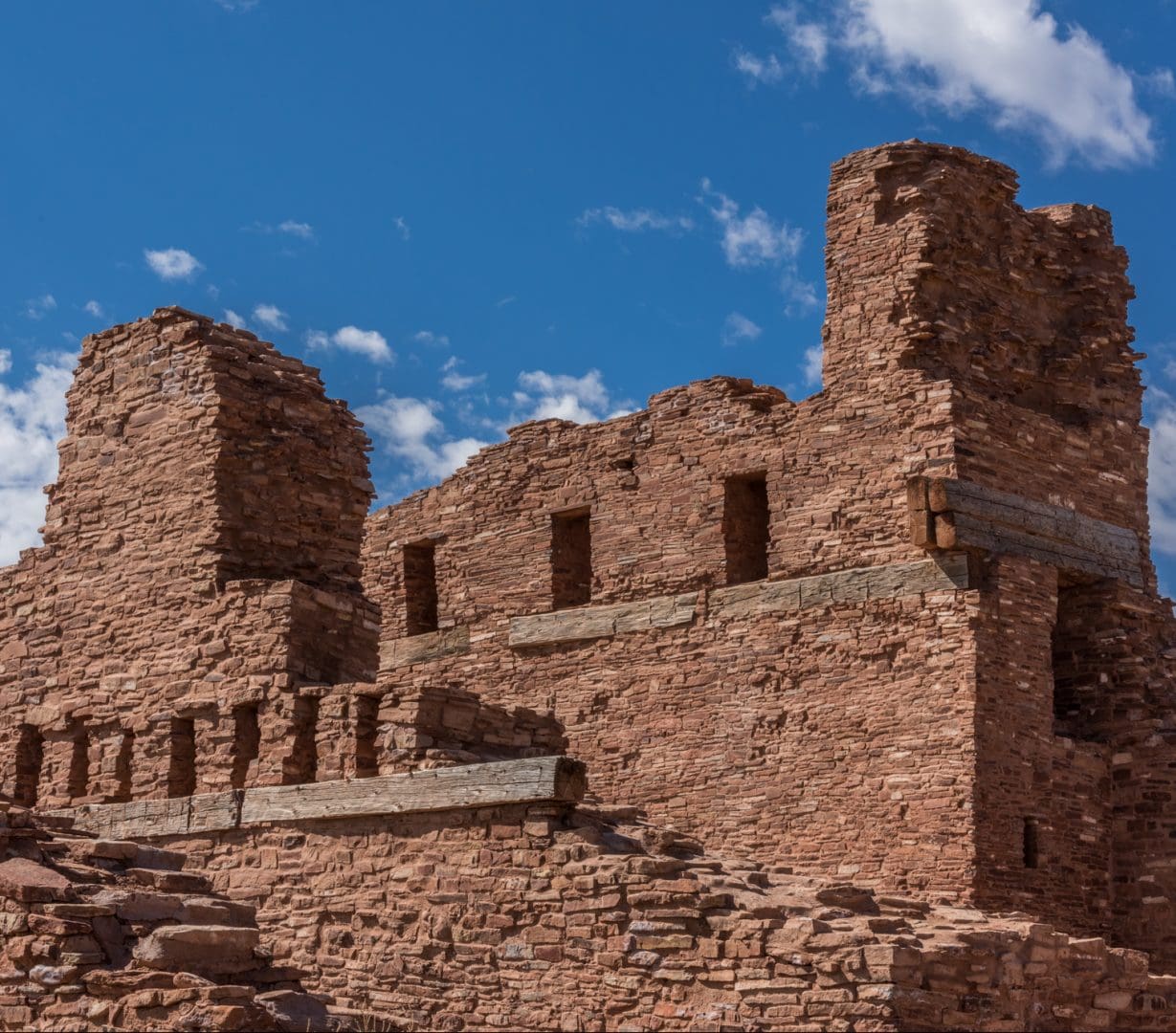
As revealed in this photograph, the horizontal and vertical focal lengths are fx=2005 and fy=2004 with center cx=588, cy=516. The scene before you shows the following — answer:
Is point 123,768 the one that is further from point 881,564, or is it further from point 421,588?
point 421,588

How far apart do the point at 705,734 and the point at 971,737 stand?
128 inches

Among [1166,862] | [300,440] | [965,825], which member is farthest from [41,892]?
[1166,862]

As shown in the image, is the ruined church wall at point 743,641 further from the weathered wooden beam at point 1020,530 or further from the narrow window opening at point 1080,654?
the narrow window opening at point 1080,654

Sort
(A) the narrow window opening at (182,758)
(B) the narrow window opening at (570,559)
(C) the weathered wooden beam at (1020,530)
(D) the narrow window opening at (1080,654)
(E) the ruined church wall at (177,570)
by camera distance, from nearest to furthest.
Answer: (E) the ruined church wall at (177,570)
(A) the narrow window opening at (182,758)
(C) the weathered wooden beam at (1020,530)
(D) the narrow window opening at (1080,654)
(B) the narrow window opening at (570,559)

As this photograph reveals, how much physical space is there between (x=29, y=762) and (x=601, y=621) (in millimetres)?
6751

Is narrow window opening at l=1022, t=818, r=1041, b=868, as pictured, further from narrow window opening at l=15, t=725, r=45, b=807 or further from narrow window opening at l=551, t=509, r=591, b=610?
narrow window opening at l=15, t=725, r=45, b=807

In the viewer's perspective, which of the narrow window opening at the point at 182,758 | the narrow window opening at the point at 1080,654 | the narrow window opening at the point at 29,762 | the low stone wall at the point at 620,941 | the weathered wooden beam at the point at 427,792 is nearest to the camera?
the low stone wall at the point at 620,941

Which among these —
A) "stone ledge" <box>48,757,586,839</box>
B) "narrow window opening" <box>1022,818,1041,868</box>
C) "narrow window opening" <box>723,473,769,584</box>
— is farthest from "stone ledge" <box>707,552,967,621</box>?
"stone ledge" <box>48,757,586,839</box>

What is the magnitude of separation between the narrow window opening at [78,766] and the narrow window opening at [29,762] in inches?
19.8

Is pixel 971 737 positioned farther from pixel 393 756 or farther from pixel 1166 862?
pixel 393 756

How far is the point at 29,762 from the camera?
60.5 ft

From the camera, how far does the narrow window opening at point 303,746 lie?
16.1 m

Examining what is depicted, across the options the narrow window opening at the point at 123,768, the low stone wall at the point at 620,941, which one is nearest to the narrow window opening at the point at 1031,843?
the low stone wall at the point at 620,941

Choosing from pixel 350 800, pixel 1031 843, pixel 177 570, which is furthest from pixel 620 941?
pixel 1031 843
